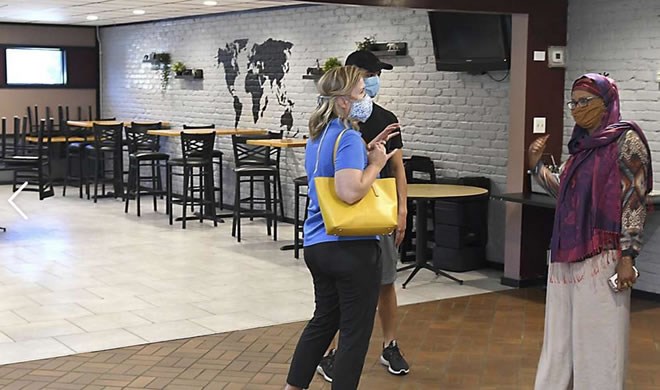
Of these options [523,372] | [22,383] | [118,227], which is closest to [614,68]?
[523,372]

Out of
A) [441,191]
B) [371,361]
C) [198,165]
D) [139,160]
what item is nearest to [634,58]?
[441,191]

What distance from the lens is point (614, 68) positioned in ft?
22.2

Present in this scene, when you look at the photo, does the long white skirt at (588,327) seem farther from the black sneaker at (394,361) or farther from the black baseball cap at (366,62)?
the black baseball cap at (366,62)

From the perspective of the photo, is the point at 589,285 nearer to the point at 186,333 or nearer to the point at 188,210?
the point at 186,333

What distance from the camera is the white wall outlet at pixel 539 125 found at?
6883 mm

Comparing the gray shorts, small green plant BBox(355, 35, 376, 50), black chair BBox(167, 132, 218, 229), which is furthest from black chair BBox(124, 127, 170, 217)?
the gray shorts

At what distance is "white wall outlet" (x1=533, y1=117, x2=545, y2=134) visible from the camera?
22.6 feet

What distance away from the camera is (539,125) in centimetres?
691

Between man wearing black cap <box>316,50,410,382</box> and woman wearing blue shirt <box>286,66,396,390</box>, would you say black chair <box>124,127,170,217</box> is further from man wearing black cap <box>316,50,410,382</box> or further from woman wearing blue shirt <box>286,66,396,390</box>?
woman wearing blue shirt <box>286,66,396,390</box>

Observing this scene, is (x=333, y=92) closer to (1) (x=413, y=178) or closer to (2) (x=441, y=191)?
(2) (x=441, y=191)

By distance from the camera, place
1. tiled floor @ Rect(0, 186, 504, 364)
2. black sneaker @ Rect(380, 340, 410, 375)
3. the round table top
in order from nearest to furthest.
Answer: black sneaker @ Rect(380, 340, 410, 375) → tiled floor @ Rect(0, 186, 504, 364) → the round table top

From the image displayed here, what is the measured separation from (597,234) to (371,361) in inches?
70.8

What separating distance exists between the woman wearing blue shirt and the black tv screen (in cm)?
385

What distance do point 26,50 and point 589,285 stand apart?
11937 mm
